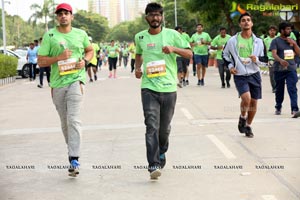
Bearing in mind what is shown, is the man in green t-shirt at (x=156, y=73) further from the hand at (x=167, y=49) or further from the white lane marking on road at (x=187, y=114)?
the white lane marking on road at (x=187, y=114)

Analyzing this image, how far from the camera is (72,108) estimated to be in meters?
6.74

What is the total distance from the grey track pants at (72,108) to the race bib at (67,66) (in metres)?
0.15

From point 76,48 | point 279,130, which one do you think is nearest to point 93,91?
point 279,130

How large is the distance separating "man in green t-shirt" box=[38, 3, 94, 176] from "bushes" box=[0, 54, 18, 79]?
18.5 metres

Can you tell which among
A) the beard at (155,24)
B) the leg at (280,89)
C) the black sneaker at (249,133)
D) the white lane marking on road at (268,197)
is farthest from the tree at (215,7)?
the white lane marking on road at (268,197)

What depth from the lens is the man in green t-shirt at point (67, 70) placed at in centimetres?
670

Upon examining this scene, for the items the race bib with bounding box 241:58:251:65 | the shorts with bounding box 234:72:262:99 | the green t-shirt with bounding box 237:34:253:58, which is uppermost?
the green t-shirt with bounding box 237:34:253:58

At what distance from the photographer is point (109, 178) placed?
6.59 m

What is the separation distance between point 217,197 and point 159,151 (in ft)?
4.06

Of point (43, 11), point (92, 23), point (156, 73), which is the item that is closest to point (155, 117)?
point (156, 73)

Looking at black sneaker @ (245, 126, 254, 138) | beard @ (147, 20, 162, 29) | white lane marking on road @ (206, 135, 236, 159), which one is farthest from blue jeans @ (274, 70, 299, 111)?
beard @ (147, 20, 162, 29)

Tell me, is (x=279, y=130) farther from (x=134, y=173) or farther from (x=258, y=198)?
(x=258, y=198)

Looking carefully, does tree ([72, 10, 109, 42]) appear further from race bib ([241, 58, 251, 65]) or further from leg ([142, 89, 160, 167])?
leg ([142, 89, 160, 167])

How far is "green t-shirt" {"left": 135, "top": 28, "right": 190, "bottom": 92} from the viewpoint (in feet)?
21.2
